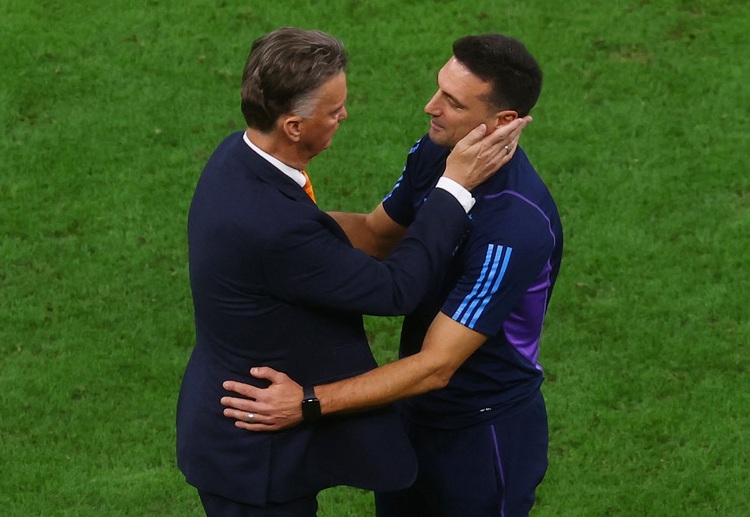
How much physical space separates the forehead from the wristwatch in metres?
1.21

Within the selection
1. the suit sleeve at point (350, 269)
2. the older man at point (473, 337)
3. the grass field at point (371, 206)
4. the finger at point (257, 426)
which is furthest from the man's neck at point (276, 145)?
the grass field at point (371, 206)

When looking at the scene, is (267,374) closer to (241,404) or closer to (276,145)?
(241,404)

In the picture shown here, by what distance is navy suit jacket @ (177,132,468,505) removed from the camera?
4445mm

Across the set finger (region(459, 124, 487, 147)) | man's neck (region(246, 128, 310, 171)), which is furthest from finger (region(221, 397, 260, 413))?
finger (region(459, 124, 487, 147))

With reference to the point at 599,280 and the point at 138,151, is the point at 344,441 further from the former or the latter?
the point at 138,151

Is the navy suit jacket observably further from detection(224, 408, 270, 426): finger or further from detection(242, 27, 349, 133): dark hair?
detection(242, 27, 349, 133): dark hair

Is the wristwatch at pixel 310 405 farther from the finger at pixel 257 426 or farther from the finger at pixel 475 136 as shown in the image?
the finger at pixel 475 136

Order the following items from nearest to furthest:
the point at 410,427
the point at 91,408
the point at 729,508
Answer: the point at 410,427
the point at 729,508
the point at 91,408

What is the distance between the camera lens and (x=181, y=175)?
31.2 feet

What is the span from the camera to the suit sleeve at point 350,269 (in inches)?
174

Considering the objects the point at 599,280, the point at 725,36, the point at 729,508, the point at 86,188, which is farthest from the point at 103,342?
the point at 725,36

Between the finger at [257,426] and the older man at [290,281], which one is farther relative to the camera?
the finger at [257,426]

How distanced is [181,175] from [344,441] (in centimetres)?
502

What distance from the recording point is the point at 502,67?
4.88 meters
